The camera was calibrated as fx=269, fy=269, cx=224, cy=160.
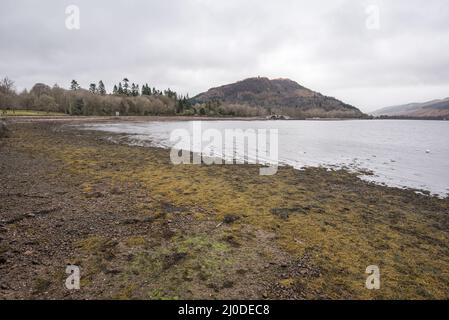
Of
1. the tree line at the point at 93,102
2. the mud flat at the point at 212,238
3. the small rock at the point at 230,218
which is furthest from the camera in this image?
the tree line at the point at 93,102

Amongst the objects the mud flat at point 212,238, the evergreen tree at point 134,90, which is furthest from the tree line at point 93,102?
the mud flat at point 212,238

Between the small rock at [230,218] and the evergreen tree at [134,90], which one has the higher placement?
the evergreen tree at [134,90]

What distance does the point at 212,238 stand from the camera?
7715 mm

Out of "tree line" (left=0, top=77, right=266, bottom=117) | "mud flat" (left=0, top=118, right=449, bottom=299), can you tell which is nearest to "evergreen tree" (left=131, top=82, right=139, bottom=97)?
"tree line" (left=0, top=77, right=266, bottom=117)

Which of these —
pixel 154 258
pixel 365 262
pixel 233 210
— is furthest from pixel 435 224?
pixel 154 258

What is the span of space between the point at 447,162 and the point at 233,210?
86.2 ft

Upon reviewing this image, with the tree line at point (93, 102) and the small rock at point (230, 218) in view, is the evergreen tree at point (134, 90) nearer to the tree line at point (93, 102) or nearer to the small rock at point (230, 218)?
the tree line at point (93, 102)

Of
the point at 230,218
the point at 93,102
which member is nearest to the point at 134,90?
the point at 93,102

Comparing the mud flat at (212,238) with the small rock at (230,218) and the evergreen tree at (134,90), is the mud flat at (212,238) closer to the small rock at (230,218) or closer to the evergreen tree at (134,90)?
the small rock at (230,218)

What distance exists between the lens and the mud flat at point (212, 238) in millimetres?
5570

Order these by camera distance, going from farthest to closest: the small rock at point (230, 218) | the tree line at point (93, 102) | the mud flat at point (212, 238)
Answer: the tree line at point (93, 102), the small rock at point (230, 218), the mud flat at point (212, 238)

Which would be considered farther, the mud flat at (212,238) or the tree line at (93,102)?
the tree line at (93,102)

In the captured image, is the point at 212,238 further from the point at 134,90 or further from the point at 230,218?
the point at 134,90

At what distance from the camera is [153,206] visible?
10.2 metres
